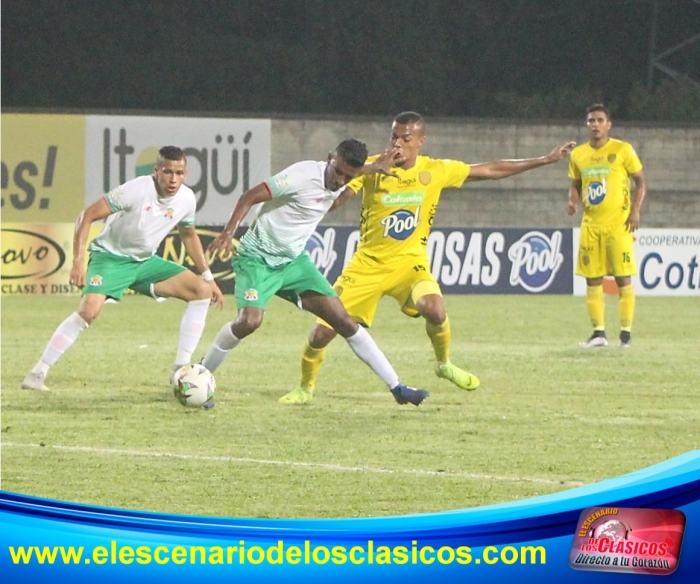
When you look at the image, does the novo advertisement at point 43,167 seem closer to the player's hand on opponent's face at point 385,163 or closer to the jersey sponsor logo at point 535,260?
the jersey sponsor logo at point 535,260

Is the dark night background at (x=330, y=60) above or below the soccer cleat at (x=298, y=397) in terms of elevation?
above

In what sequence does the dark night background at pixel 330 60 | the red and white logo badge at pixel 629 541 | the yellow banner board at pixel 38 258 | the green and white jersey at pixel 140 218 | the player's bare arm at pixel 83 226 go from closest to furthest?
1. the red and white logo badge at pixel 629 541
2. the player's bare arm at pixel 83 226
3. the green and white jersey at pixel 140 218
4. the yellow banner board at pixel 38 258
5. the dark night background at pixel 330 60

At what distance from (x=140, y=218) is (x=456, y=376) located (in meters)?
2.08

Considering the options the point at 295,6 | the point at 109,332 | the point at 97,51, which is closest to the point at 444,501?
the point at 109,332

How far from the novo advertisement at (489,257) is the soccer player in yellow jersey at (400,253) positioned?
30.7 feet

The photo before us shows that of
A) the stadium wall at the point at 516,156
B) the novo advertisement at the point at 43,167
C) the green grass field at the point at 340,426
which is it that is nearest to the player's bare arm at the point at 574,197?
the green grass field at the point at 340,426

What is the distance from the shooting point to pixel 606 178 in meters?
10.3

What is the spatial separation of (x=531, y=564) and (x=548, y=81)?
2324cm

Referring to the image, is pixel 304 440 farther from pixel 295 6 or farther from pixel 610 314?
pixel 295 6

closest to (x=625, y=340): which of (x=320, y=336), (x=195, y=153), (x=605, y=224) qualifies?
(x=605, y=224)

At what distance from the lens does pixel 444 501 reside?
4492mm

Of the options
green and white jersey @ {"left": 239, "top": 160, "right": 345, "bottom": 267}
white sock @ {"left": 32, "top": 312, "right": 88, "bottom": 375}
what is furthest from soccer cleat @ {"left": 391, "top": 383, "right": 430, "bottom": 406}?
white sock @ {"left": 32, "top": 312, "right": 88, "bottom": 375}

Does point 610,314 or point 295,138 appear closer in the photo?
point 610,314

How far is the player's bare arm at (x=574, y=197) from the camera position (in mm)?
9273
